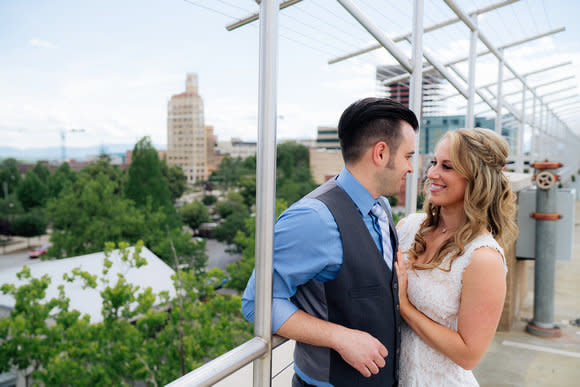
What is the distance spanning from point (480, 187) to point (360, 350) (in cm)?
64

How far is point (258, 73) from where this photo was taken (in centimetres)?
127

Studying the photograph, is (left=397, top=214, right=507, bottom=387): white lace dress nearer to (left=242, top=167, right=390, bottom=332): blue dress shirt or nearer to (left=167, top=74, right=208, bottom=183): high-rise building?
(left=242, top=167, right=390, bottom=332): blue dress shirt

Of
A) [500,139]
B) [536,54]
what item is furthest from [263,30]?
[536,54]

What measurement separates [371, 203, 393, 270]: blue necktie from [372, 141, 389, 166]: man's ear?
0.41 feet

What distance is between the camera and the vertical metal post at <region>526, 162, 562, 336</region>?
4762mm

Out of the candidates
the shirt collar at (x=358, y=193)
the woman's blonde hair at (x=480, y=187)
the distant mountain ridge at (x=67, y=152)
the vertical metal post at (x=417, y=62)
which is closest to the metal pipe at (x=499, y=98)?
the vertical metal post at (x=417, y=62)

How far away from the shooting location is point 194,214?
39844mm

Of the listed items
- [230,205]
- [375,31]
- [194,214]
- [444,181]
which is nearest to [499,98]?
[375,31]

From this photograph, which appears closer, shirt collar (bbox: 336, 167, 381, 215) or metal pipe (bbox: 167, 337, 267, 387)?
metal pipe (bbox: 167, 337, 267, 387)

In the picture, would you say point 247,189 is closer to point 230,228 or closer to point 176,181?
point 176,181

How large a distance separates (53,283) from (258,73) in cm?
1560

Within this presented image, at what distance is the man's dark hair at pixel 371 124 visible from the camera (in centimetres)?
131

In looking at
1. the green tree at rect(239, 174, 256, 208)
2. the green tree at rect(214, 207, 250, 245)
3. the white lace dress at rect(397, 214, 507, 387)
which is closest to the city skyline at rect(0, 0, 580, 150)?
the green tree at rect(239, 174, 256, 208)

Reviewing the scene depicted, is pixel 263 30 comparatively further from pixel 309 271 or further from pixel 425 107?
pixel 425 107
